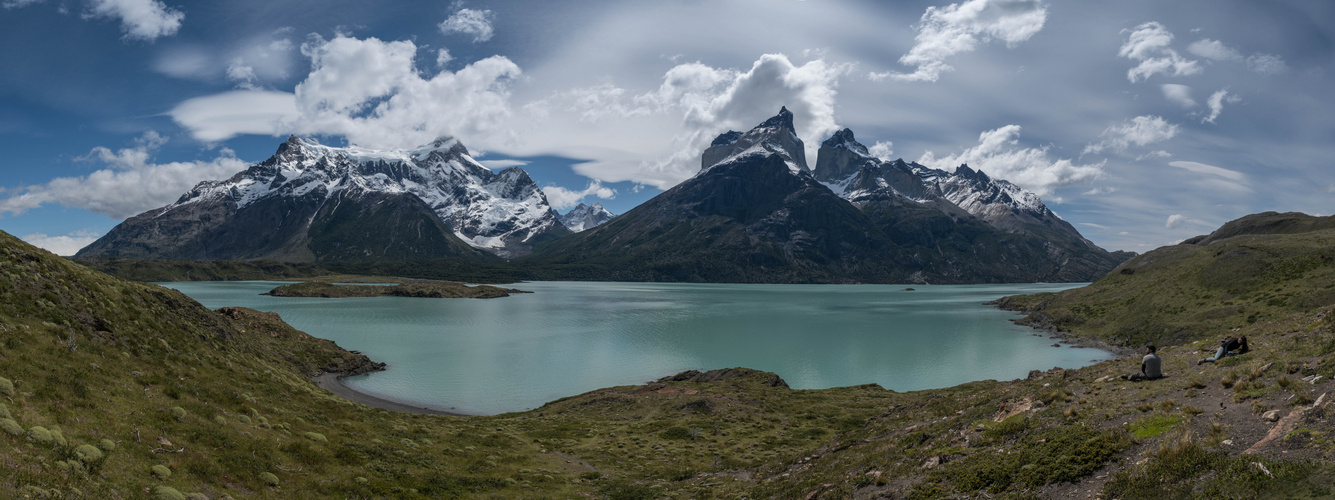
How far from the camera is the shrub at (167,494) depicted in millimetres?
18312

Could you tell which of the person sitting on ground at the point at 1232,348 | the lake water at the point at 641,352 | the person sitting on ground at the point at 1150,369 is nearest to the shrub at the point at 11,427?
the person sitting on ground at the point at 1150,369

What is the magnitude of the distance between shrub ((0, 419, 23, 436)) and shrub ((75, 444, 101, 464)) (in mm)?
1588

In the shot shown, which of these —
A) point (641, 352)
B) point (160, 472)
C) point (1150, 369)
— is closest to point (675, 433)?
point (1150, 369)

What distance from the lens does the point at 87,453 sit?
61.0ft

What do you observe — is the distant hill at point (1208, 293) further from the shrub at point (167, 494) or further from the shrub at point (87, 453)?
the shrub at point (87, 453)

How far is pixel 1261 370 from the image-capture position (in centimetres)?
1873

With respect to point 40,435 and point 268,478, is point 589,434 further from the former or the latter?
point 40,435

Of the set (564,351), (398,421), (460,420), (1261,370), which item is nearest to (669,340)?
(564,351)

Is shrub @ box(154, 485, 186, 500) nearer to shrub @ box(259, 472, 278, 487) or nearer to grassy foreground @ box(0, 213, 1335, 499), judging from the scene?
grassy foreground @ box(0, 213, 1335, 499)

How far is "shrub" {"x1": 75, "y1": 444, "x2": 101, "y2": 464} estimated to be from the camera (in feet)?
60.1

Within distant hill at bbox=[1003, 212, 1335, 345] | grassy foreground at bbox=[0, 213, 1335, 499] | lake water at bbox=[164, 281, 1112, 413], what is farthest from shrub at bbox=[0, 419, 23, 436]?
distant hill at bbox=[1003, 212, 1335, 345]

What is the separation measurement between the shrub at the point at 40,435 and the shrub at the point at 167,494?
3.74 meters

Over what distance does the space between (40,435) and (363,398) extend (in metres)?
61.4

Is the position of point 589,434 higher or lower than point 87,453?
lower
